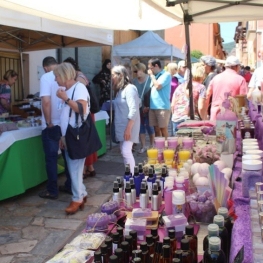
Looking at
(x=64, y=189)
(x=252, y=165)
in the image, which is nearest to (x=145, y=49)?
(x=64, y=189)

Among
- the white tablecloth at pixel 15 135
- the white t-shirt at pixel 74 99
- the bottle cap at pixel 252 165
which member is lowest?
the white tablecloth at pixel 15 135

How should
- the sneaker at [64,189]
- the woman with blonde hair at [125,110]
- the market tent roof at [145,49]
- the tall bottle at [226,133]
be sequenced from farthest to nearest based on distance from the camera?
the market tent roof at [145,49], the sneaker at [64,189], the woman with blonde hair at [125,110], the tall bottle at [226,133]

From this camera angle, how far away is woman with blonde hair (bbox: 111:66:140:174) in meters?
4.75

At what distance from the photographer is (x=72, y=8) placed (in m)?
4.15

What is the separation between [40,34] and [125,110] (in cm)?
309

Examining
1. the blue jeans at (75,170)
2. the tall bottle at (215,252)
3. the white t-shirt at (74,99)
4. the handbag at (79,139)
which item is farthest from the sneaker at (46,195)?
the tall bottle at (215,252)

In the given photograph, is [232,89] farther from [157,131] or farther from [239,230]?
[239,230]

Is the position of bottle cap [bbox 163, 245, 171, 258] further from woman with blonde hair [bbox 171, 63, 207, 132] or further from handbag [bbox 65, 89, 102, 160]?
woman with blonde hair [bbox 171, 63, 207, 132]

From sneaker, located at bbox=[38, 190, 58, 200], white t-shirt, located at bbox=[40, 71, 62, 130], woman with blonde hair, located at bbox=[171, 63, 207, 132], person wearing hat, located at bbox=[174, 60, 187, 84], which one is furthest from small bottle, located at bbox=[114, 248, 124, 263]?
person wearing hat, located at bbox=[174, 60, 187, 84]

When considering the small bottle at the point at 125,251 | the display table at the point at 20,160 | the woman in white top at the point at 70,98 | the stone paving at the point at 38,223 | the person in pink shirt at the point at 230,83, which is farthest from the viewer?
the person in pink shirt at the point at 230,83

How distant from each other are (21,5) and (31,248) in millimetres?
2140

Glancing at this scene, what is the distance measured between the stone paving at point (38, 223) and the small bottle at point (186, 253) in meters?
1.45

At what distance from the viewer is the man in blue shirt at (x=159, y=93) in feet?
21.7

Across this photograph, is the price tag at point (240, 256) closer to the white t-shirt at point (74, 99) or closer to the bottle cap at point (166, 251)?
the bottle cap at point (166, 251)
